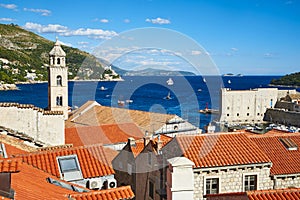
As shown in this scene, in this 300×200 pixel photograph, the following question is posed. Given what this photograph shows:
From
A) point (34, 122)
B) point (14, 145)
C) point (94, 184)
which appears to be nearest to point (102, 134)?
point (34, 122)

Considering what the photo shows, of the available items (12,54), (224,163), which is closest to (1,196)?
(224,163)

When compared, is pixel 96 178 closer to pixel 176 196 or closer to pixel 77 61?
pixel 176 196

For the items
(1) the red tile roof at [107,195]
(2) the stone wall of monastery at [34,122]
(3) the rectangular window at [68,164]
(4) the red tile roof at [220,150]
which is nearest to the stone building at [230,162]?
(4) the red tile roof at [220,150]

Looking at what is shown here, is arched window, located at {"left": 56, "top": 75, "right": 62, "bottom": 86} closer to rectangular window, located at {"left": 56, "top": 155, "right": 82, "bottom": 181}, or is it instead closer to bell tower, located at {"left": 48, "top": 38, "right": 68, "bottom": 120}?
bell tower, located at {"left": 48, "top": 38, "right": 68, "bottom": 120}

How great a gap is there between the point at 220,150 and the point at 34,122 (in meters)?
11.5

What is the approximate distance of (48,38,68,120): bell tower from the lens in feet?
103

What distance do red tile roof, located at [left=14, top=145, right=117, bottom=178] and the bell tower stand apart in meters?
18.6

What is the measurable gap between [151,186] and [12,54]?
181 meters

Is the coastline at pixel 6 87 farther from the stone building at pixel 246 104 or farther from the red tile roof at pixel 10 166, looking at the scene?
the red tile roof at pixel 10 166

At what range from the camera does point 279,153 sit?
14.3m

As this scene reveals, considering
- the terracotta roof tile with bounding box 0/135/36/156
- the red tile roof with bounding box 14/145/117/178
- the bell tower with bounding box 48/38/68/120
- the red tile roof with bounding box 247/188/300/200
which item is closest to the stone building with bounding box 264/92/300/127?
the bell tower with bounding box 48/38/68/120

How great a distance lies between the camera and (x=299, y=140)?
1553cm

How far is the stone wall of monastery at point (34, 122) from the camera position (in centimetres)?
1918

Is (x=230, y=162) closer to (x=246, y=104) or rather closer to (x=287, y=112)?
(x=287, y=112)
